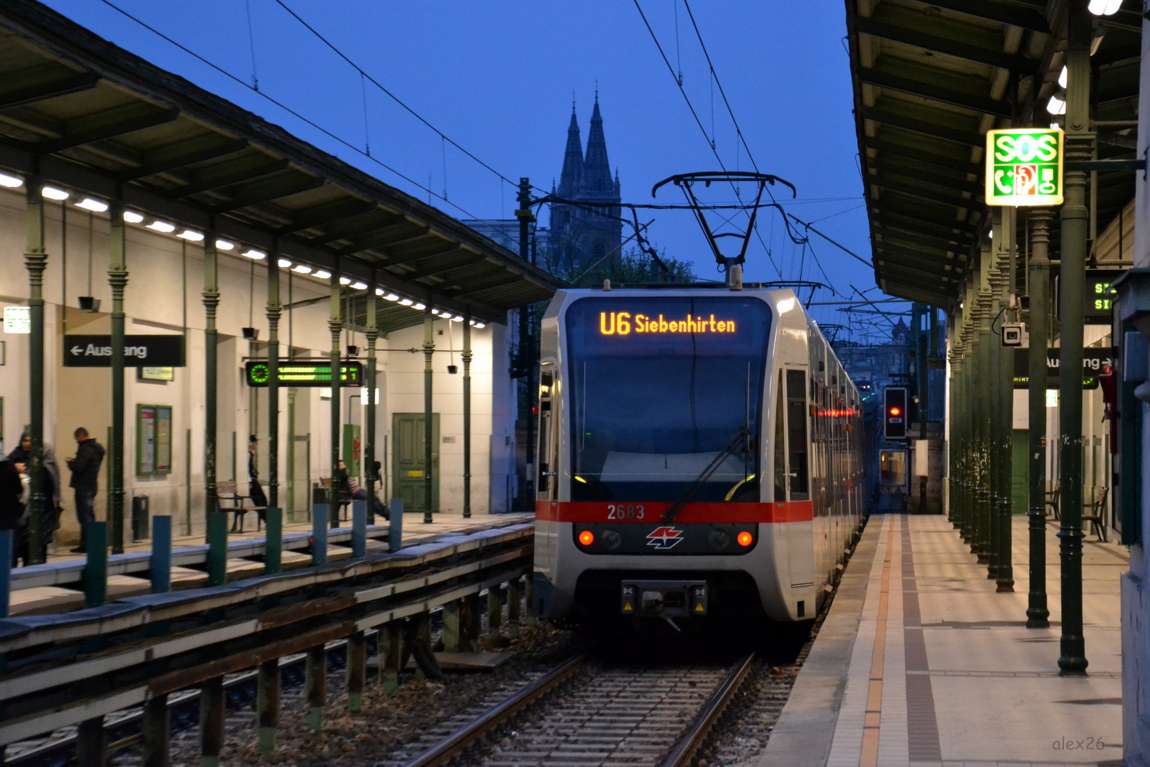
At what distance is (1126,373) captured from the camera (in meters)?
6.69

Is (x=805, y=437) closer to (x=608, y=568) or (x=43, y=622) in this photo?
(x=608, y=568)

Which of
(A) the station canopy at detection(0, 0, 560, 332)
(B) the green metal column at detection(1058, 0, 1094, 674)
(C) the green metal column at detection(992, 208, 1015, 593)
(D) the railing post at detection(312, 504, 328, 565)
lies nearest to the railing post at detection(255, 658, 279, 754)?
(D) the railing post at detection(312, 504, 328, 565)

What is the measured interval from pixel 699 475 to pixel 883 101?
7662 millimetres

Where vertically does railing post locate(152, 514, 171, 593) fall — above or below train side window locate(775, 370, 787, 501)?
below

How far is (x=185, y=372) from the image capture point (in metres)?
23.6

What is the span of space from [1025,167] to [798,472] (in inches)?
117

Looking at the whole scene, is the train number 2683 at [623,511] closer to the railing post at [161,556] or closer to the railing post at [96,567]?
the railing post at [161,556]

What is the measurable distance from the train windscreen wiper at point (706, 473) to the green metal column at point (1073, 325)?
2.42 m

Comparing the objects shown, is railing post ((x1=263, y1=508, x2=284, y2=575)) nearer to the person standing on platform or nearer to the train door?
the train door

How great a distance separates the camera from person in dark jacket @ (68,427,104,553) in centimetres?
1877

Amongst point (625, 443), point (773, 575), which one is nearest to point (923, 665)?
point (773, 575)

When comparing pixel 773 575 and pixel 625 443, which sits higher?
pixel 625 443

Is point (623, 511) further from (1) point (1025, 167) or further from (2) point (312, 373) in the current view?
(2) point (312, 373)

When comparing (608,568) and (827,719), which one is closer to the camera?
(827,719)
